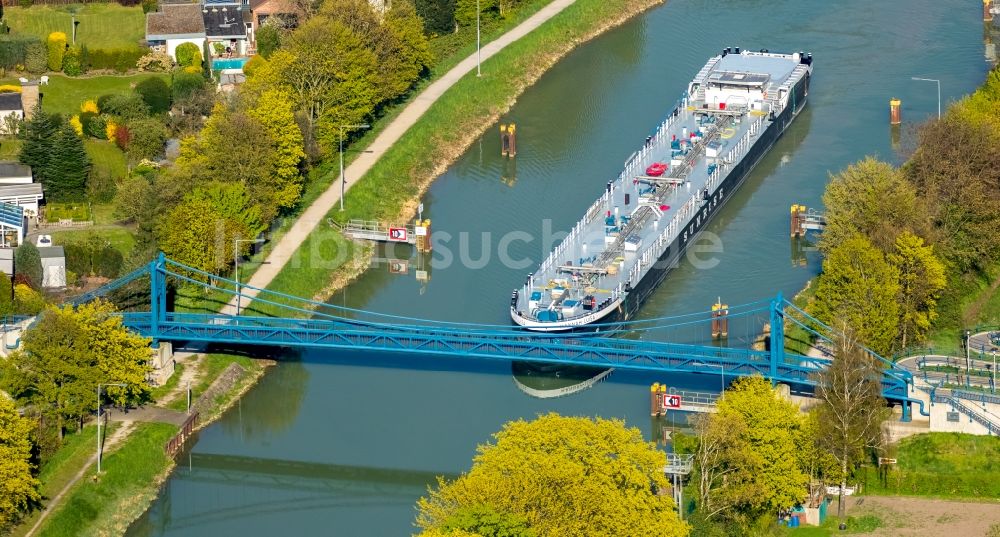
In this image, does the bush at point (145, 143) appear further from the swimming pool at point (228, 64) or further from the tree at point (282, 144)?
the swimming pool at point (228, 64)

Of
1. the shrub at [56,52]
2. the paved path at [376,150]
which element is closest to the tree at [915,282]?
the paved path at [376,150]

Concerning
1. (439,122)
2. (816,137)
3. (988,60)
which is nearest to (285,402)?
(439,122)

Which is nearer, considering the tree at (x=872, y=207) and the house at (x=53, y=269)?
the tree at (x=872, y=207)

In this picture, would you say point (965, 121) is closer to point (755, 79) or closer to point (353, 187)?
point (755, 79)

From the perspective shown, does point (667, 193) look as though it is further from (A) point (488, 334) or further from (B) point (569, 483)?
(B) point (569, 483)

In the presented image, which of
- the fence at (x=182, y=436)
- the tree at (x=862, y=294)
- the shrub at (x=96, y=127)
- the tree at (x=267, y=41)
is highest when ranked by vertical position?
the tree at (x=267, y=41)

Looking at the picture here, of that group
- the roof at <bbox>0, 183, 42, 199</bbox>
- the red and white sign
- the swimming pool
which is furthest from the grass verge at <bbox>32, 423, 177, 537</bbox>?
the swimming pool
